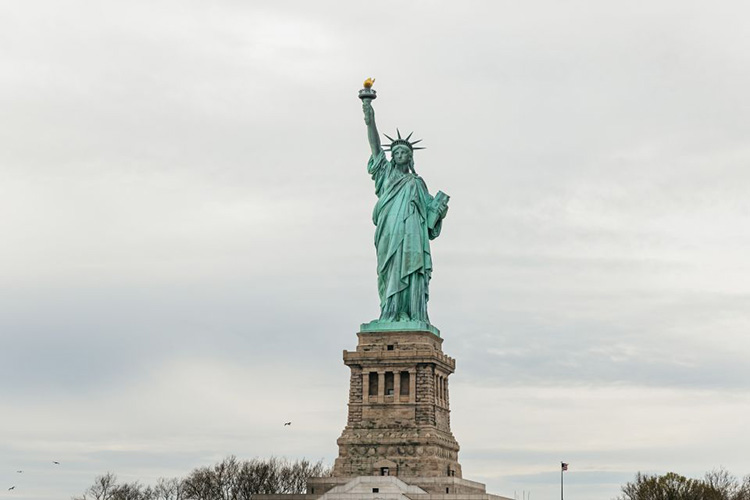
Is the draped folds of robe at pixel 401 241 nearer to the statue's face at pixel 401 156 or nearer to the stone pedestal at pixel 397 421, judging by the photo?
the statue's face at pixel 401 156

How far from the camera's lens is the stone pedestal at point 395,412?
69.5m

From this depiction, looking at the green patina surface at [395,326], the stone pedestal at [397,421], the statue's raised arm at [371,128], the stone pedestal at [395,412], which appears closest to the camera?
the stone pedestal at [397,421]

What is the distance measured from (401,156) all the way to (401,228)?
3.47 metres

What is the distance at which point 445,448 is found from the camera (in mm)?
71312

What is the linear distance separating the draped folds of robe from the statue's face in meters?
0.38

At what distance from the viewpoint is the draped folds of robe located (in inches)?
2859

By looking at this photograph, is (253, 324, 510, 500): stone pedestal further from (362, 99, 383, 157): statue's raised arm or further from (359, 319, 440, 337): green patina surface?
(362, 99, 383, 157): statue's raised arm

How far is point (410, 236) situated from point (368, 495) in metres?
13.1

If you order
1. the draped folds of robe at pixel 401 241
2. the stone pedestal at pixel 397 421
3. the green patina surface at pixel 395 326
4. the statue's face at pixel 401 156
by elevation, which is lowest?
the stone pedestal at pixel 397 421

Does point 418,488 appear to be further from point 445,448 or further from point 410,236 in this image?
point 410,236

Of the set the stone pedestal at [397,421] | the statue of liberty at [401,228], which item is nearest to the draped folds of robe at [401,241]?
the statue of liberty at [401,228]

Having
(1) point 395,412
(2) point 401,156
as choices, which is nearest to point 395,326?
(1) point 395,412

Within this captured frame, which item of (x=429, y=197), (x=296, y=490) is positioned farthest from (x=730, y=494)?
(x=429, y=197)

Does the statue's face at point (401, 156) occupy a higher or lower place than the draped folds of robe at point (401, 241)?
higher
